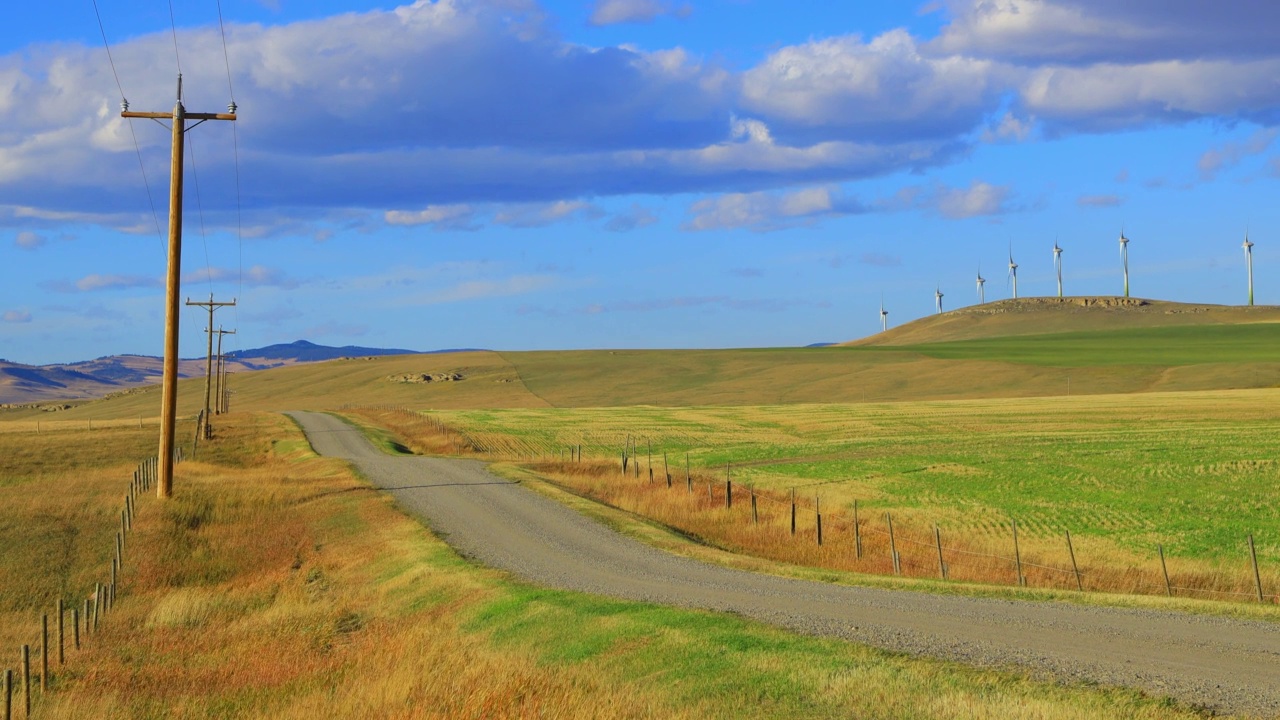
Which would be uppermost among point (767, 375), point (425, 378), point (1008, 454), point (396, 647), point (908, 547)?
point (425, 378)

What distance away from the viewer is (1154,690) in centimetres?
1243

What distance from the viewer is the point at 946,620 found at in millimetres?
16719

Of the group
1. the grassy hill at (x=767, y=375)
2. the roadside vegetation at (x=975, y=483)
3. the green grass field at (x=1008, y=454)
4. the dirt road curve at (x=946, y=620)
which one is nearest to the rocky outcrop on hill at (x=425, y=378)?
the grassy hill at (x=767, y=375)

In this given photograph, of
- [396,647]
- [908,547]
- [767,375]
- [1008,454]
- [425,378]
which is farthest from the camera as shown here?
[425,378]

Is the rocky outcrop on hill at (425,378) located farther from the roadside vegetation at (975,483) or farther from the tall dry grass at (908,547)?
the tall dry grass at (908,547)

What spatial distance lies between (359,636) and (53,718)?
5.24 metres

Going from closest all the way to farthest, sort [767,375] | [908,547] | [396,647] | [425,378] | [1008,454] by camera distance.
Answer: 1. [396,647]
2. [908,547]
3. [1008,454]
4. [767,375]
5. [425,378]

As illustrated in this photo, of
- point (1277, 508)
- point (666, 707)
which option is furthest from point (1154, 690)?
point (1277, 508)

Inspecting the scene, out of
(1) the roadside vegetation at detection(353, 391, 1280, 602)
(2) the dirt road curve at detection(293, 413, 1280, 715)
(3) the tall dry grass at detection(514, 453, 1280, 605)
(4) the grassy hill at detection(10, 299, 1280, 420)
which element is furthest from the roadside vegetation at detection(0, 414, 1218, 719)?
(4) the grassy hill at detection(10, 299, 1280, 420)

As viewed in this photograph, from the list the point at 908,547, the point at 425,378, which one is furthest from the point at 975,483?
the point at 425,378

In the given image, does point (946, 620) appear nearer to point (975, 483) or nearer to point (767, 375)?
point (975, 483)

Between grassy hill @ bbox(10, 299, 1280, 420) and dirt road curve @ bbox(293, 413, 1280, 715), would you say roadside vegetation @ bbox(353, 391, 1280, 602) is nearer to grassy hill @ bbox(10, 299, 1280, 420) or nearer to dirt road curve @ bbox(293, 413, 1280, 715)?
dirt road curve @ bbox(293, 413, 1280, 715)

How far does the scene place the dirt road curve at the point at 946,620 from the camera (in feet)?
43.5

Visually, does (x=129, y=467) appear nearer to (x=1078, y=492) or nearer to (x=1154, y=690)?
(x=1078, y=492)
